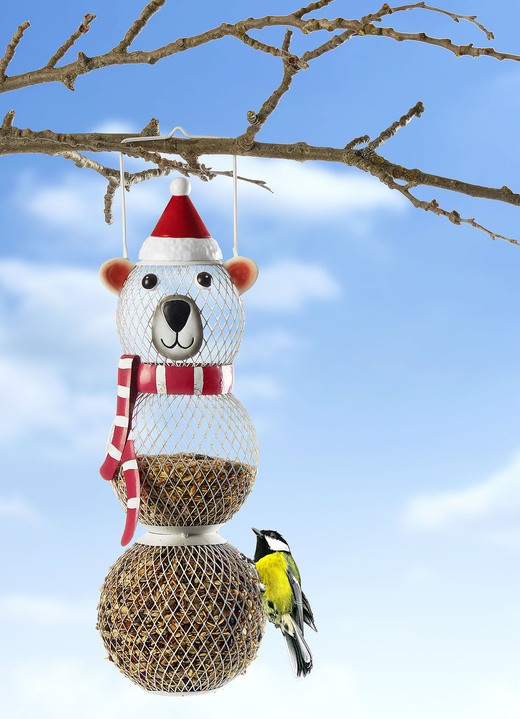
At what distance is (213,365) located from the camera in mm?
2162

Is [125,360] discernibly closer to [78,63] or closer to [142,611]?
[142,611]

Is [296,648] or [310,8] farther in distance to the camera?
[296,648]

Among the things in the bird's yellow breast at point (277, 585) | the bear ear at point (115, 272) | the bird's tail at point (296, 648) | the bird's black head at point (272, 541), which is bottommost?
the bird's tail at point (296, 648)

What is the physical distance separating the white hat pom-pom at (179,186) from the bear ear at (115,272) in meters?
0.20

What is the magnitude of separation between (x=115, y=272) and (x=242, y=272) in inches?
11.9

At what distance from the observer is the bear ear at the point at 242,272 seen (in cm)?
222

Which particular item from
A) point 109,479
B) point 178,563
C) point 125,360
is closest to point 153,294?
point 125,360

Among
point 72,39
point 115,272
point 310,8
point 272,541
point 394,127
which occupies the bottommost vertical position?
point 272,541

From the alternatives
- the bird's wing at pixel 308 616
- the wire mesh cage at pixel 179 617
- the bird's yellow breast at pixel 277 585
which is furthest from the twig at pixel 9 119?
the bird's wing at pixel 308 616

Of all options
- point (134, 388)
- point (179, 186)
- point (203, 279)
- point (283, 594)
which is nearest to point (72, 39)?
point (179, 186)

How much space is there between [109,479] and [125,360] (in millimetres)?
277

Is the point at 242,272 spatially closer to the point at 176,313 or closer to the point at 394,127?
the point at 176,313

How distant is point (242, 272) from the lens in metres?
2.22

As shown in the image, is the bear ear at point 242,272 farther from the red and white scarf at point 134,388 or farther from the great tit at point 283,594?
the great tit at point 283,594
